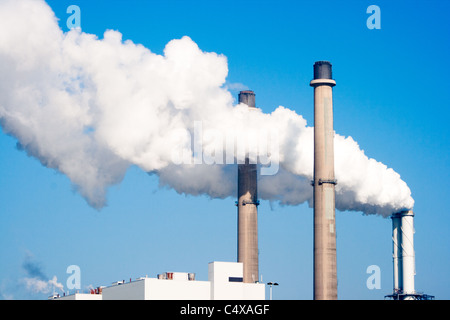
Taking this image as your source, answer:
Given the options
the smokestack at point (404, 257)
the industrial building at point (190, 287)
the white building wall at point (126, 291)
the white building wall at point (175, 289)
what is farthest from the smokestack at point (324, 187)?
the white building wall at point (126, 291)

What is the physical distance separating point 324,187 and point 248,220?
1419cm

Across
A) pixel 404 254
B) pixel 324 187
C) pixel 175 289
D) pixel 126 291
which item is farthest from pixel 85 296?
pixel 404 254

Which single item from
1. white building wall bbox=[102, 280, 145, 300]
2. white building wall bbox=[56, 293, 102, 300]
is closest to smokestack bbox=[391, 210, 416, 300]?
white building wall bbox=[102, 280, 145, 300]

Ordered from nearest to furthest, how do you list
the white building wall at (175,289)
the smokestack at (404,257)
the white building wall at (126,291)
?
the white building wall at (175,289), the white building wall at (126,291), the smokestack at (404,257)

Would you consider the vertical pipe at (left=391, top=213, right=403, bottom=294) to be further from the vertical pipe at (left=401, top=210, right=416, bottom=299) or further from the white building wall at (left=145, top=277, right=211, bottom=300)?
the white building wall at (left=145, top=277, right=211, bottom=300)

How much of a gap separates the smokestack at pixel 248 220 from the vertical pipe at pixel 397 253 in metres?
17.1

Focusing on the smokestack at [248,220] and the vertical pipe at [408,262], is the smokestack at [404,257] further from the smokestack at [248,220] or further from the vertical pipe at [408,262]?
the smokestack at [248,220]

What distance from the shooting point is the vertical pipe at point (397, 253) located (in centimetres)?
11600

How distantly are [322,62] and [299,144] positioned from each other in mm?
10341

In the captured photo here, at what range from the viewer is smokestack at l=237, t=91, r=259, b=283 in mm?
117500

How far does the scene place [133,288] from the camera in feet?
311
